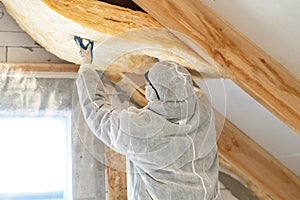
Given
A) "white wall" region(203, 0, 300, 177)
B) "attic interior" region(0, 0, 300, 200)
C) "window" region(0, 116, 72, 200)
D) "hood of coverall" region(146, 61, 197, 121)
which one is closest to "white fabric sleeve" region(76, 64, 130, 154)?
"hood of coverall" region(146, 61, 197, 121)

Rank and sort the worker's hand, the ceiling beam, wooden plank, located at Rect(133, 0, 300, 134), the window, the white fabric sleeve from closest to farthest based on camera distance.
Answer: the white fabric sleeve
the worker's hand
wooden plank, located at Rect(133, 0, 300, 134)
the window
the ceiling beam

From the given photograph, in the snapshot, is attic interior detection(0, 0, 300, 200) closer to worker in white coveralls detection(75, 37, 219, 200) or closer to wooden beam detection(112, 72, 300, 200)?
wooden beam detection(112, 72, 300, 200)

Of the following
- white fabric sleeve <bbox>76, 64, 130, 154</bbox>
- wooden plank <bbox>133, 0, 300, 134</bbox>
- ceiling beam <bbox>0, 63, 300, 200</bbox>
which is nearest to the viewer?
white fabric sleeve <bbox>76, 64, 130, 154</bbox>

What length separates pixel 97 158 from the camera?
9.80 feet

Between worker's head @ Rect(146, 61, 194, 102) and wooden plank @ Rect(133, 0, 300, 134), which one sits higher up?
wooden plank @ Rect(133, 0, 300, 134)

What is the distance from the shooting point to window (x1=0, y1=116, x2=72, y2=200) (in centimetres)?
278

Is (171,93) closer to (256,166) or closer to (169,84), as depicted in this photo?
(169,84)

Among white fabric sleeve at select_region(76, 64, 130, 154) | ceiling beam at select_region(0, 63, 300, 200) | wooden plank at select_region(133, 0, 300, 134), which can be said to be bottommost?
ceiling beam at select_region(0, 63, 300, 200)

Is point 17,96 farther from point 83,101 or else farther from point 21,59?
point 83,101

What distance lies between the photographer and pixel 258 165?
327 cm

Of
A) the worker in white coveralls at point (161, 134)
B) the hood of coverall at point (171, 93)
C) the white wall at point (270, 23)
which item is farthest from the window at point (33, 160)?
the white wall at point (270, 23)

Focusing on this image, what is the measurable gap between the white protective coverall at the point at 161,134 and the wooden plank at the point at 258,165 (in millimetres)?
1134

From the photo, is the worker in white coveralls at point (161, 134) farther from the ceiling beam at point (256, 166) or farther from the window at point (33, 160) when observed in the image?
the ceiling beam at point (256, 166)

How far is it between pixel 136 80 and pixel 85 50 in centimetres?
34
